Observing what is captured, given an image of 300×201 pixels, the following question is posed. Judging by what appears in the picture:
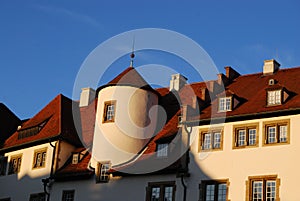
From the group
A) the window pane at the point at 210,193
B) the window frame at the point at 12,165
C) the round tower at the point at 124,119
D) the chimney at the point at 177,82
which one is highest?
the chimney at the point at 177,82

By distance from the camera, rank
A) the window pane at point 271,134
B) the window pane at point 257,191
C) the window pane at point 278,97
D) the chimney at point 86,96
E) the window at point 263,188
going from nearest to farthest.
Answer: the window at point 263,188, the window pane at point 257,191, the window pane at point 271,134, the window pane at point 278,97, the chimney at point 86,96

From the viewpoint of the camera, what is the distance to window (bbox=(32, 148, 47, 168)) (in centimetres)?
5322

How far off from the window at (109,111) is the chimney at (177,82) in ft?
20.4

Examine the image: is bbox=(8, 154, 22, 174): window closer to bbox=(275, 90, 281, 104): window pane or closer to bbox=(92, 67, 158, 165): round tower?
bbox=(92, 67, 158, 165): round tower

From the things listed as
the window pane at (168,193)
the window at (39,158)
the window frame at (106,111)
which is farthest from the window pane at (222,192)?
the window at (39,158)

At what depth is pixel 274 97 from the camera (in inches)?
1779

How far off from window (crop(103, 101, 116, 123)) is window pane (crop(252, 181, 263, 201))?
12968 millimetres

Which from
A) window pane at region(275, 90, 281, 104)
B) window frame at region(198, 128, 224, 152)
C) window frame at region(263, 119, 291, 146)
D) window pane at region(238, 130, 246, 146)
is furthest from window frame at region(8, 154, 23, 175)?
window pane at region(275, 90, 281, 104)

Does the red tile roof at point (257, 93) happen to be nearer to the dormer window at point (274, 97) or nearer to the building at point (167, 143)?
the building at point (167, 143)

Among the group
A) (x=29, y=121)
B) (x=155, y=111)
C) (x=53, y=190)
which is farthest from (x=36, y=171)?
(x=155, y=111)

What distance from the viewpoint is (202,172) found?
44969 millimetres

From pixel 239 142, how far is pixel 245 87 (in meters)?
6.69

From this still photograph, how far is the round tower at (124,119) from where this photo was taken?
4975 cm

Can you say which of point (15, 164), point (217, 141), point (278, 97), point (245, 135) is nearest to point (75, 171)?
point (15, 164)
